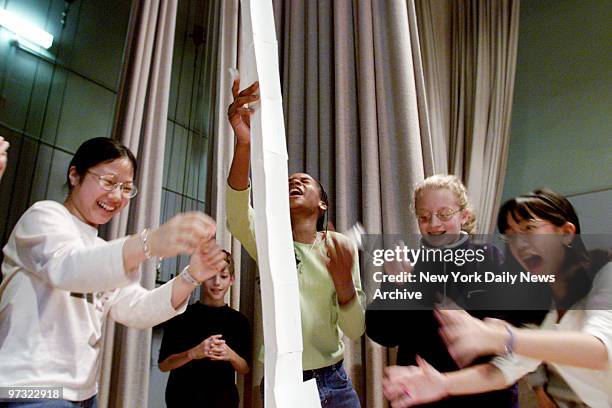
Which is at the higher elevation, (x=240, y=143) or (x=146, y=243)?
(x=240, y=143)

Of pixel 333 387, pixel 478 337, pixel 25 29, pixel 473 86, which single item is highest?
pixel 473 86

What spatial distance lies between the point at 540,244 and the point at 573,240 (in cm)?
5

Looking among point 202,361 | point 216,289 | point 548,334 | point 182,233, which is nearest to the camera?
point 182,233

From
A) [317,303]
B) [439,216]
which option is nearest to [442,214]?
[439,216]

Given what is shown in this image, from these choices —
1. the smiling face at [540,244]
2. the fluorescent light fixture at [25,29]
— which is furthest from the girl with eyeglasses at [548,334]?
the fluorescent light fixture at [25,29]

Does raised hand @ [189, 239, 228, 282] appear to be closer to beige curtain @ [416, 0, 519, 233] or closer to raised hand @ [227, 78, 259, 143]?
raised hand @ [227, 78, 259, 143]

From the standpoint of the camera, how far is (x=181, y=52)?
1707 millimetres

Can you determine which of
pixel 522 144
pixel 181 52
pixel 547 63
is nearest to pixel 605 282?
pixel 181 52

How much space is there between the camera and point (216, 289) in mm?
1253

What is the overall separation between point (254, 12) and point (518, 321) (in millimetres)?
621

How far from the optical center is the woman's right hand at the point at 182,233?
1.81 ft

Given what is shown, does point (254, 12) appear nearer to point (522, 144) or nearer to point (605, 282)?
point (605, 282)

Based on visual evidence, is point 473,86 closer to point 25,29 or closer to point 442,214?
point 442,214

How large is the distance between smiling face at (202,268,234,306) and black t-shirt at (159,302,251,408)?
0.02 metres
